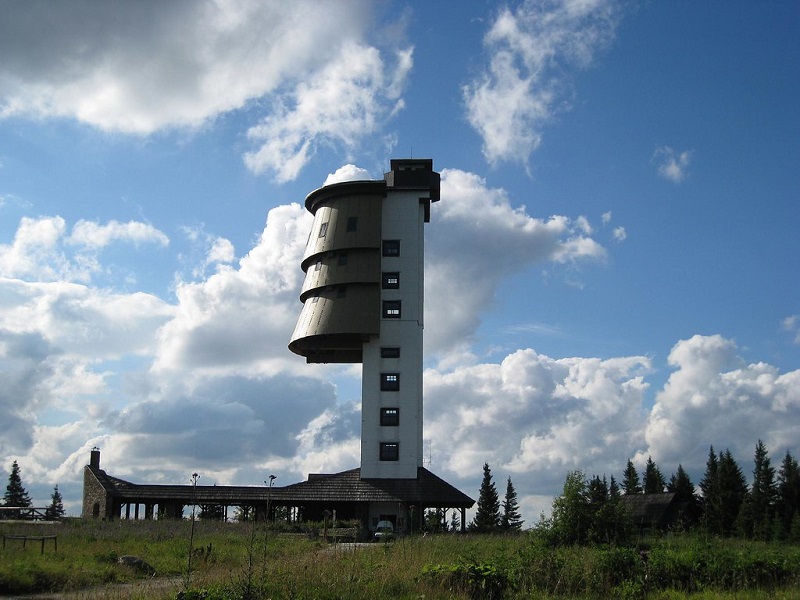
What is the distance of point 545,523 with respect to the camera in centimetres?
3047

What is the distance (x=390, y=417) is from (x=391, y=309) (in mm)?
7044

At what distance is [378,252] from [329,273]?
11.5 ft

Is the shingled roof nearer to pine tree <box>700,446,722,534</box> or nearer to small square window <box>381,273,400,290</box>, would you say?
small square window <box>381,273,400,290</box>

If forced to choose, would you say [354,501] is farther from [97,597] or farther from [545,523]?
[97,597]

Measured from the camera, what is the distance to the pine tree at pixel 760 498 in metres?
65.1

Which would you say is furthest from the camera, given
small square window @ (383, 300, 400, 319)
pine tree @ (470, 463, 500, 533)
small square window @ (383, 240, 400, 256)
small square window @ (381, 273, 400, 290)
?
pine tree @ (470, 463, 500, 533)

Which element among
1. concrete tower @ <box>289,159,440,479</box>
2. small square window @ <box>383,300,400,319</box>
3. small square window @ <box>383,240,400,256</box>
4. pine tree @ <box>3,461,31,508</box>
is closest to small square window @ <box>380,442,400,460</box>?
concrete tower @ <box>289,159,440,479</box>

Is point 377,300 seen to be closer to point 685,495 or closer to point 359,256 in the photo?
point 359,256

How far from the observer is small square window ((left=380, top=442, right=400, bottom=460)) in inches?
2227

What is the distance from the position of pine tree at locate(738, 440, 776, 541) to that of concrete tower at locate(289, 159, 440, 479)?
2560cm

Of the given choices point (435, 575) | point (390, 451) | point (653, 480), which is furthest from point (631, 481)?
point (435, 575)

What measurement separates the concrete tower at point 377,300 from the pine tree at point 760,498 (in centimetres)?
2560

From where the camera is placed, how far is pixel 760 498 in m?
69.1

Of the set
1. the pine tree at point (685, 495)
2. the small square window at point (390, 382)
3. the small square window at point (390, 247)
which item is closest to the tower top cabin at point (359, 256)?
the small square window at point (390, 247)
